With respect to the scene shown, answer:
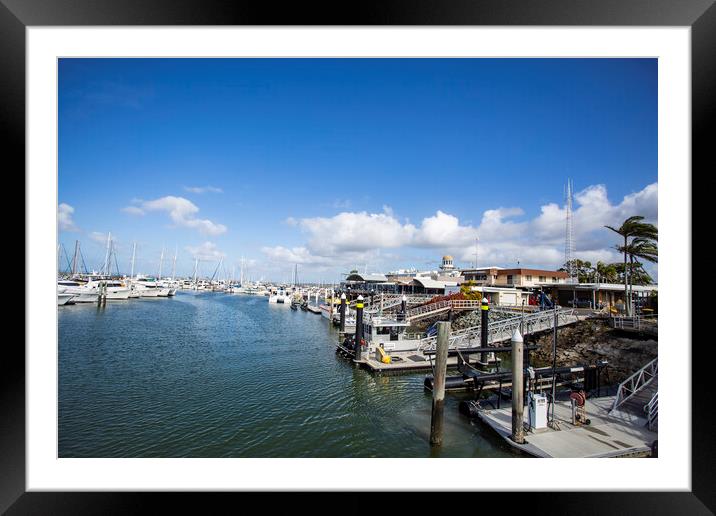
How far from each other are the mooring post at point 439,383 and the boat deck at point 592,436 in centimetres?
105

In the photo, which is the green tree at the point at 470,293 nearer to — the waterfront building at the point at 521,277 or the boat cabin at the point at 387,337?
the waterfront building at the point at 521,277

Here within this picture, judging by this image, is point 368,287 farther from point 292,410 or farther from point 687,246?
point 687,246

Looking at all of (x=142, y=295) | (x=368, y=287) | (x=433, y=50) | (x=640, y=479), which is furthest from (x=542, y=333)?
(x=142, y=295)

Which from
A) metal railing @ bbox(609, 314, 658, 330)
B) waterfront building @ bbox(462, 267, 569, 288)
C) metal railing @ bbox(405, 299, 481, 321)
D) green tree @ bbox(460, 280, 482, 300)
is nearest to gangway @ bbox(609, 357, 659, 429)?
metal railing @ bbox(609, 314, 658, 330)

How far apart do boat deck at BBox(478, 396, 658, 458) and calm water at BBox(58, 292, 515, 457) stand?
519 millimetres

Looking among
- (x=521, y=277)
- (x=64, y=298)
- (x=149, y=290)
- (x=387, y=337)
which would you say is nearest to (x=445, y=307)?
(x=387, y=337)

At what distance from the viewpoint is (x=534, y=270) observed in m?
26.0

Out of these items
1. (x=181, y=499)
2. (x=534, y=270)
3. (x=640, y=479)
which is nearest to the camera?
(x=181, y=499)

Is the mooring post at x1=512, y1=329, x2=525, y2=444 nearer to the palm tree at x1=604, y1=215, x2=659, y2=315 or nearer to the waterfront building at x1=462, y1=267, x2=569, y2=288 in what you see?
the palm tree at x1=604, y1=215, x2=659, y2=315

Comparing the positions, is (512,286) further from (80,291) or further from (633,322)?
(80,291)

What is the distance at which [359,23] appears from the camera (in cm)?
243

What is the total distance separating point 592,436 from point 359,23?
19.5 feet

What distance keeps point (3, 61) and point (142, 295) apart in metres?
45.3

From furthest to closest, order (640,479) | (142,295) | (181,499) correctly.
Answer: (142,295)
(640,479)
(181,499)
